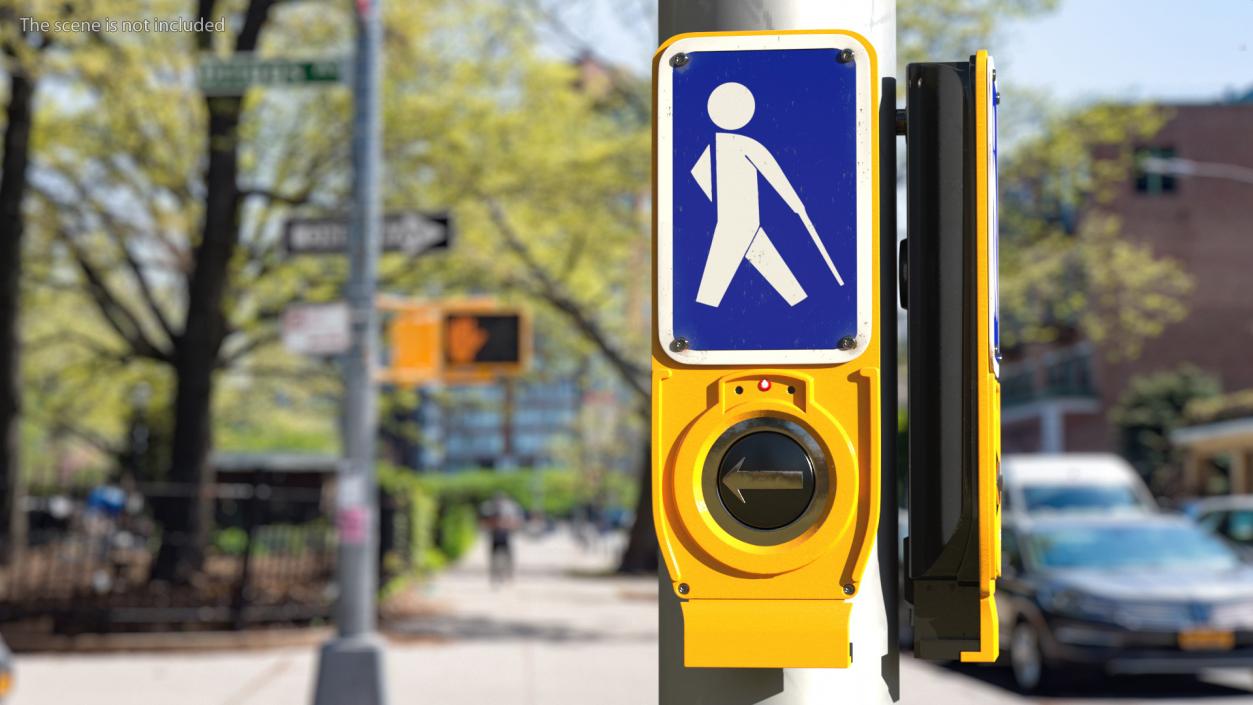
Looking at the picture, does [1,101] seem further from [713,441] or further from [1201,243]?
[1201,243]

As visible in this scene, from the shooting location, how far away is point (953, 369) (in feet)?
6.00

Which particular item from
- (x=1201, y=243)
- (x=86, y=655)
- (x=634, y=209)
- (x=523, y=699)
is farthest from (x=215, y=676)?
(x=1201, y=243)

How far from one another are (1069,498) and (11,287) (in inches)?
539

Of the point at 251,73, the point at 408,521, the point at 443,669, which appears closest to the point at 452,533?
the point at 408,521

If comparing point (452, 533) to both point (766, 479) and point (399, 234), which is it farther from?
point (766, 479)

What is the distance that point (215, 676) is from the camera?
41.0 feet

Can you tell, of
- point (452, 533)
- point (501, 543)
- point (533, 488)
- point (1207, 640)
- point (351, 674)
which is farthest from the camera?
point (533, 488)

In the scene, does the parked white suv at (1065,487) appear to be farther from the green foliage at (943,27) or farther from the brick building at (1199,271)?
the brick building at (1199,271)

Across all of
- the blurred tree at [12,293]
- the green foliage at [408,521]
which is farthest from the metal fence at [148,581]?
the green foliage at [408,521]

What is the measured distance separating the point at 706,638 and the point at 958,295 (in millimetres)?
538

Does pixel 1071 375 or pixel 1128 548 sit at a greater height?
pixel 1071 375

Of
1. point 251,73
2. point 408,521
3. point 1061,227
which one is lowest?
point 408,521

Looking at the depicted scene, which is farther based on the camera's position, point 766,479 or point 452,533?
point 452,533

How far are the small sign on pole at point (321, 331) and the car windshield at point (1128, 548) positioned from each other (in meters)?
6.60
